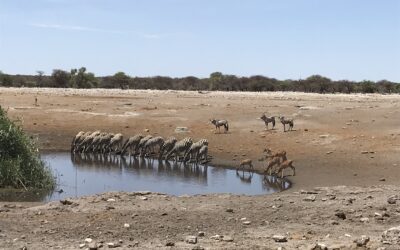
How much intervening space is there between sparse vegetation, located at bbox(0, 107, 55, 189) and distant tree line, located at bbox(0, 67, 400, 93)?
5916cm

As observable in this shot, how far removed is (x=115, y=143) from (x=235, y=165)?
699 centimetres

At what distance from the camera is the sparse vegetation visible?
17.7m

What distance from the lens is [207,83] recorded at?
280 feet

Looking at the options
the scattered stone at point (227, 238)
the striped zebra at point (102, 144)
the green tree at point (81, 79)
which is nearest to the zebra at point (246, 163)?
the striped zebra at point (102, 144)

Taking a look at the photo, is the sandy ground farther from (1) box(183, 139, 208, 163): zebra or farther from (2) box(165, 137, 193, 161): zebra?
(2) box(165, 137, 193, 161): zebra

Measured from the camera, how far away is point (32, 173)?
18.3 metres

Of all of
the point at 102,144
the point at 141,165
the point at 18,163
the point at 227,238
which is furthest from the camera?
the point at 102,144

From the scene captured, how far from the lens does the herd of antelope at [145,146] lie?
25.5 m

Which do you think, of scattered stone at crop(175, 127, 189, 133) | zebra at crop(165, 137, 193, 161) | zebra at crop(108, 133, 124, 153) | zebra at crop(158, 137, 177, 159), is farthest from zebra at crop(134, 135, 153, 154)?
scattered stone at crop(175, 127, 189, 133)

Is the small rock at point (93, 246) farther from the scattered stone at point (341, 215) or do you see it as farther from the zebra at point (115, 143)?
the zebra at point (115, 143)

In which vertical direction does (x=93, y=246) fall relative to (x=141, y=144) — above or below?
above

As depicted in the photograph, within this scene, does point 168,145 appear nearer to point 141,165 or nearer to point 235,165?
point 141,165

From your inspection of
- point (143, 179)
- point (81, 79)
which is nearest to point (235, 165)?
point (143, 179)

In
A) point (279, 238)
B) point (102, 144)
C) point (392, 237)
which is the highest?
point (392, 237)
